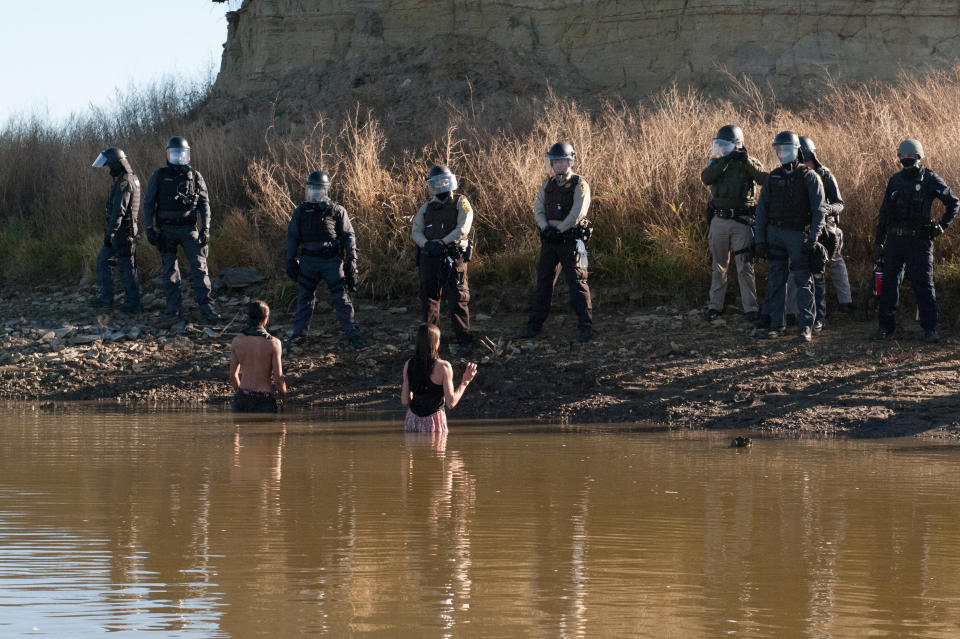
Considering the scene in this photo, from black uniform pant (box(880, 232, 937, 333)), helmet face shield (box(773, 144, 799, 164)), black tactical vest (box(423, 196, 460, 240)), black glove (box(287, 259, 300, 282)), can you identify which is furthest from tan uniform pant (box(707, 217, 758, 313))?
black glove (box(287, 259, 300, 282))

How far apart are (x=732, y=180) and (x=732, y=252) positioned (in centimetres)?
82

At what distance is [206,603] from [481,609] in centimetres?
105

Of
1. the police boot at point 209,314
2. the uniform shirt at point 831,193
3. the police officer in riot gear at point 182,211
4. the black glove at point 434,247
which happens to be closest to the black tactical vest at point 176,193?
the police officer in riot gear at point 182,211

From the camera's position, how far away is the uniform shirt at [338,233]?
13883 millimetres

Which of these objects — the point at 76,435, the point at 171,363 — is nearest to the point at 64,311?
the point at 171,363

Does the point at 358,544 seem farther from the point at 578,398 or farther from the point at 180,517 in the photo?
the point at 578,398

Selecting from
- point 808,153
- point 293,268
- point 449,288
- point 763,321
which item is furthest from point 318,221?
point 808,153

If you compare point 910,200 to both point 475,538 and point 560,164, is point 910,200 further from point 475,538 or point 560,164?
point 475,538

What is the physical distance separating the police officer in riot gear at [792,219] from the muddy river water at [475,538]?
335 centimetres

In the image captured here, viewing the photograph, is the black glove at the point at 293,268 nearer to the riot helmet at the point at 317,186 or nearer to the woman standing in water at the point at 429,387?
the riot helmet at the point at 317,186

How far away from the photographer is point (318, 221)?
45.6 ft

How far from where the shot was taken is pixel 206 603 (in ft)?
15.3

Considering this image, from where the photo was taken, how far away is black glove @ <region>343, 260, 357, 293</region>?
13953mm

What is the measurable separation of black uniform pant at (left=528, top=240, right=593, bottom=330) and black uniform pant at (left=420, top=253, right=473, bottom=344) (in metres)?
0.88
